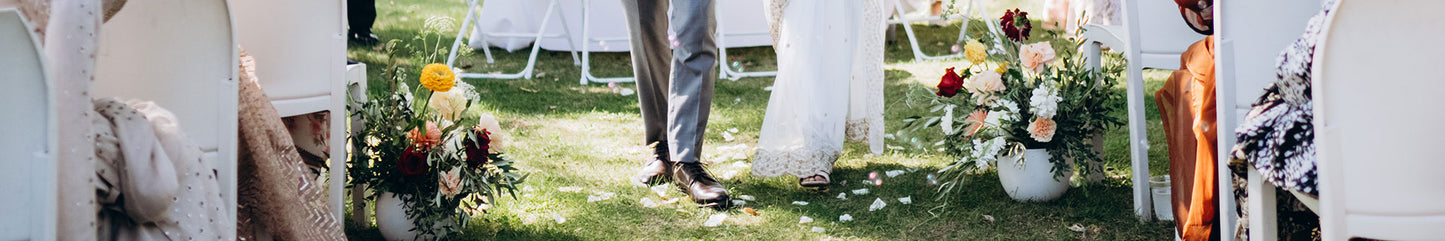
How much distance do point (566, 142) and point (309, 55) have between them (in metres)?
1.59

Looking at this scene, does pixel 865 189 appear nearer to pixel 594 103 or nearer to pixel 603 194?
pixel 603 194

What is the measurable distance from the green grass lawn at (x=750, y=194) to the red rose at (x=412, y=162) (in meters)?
0.26

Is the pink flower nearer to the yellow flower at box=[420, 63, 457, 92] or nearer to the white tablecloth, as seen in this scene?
the yellow flower at box=[420, 63, 457, 92]

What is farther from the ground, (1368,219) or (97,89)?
(97,89)

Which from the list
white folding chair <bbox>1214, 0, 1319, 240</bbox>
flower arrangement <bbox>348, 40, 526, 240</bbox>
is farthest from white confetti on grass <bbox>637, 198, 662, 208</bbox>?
white folding chair <bbox>1214, 0, 1319, 240</bbox>

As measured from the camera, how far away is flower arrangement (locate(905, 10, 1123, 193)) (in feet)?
9.43

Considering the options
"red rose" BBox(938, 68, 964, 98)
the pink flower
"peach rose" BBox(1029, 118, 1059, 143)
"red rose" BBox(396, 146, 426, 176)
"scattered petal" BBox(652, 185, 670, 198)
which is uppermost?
"red rose" BBox(938, 68, 964, 98)

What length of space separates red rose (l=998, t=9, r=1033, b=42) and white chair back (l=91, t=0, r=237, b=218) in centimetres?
186

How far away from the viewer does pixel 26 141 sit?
1373 millimetres

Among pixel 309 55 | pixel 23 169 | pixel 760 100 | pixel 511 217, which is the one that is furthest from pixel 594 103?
pixel 23 169

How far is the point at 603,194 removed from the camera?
3.16 meters

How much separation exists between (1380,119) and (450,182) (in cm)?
171

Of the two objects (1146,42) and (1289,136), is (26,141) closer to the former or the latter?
(1289,136)

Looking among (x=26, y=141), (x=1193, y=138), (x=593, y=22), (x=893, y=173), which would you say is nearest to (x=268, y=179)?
(x=26, y=141)
